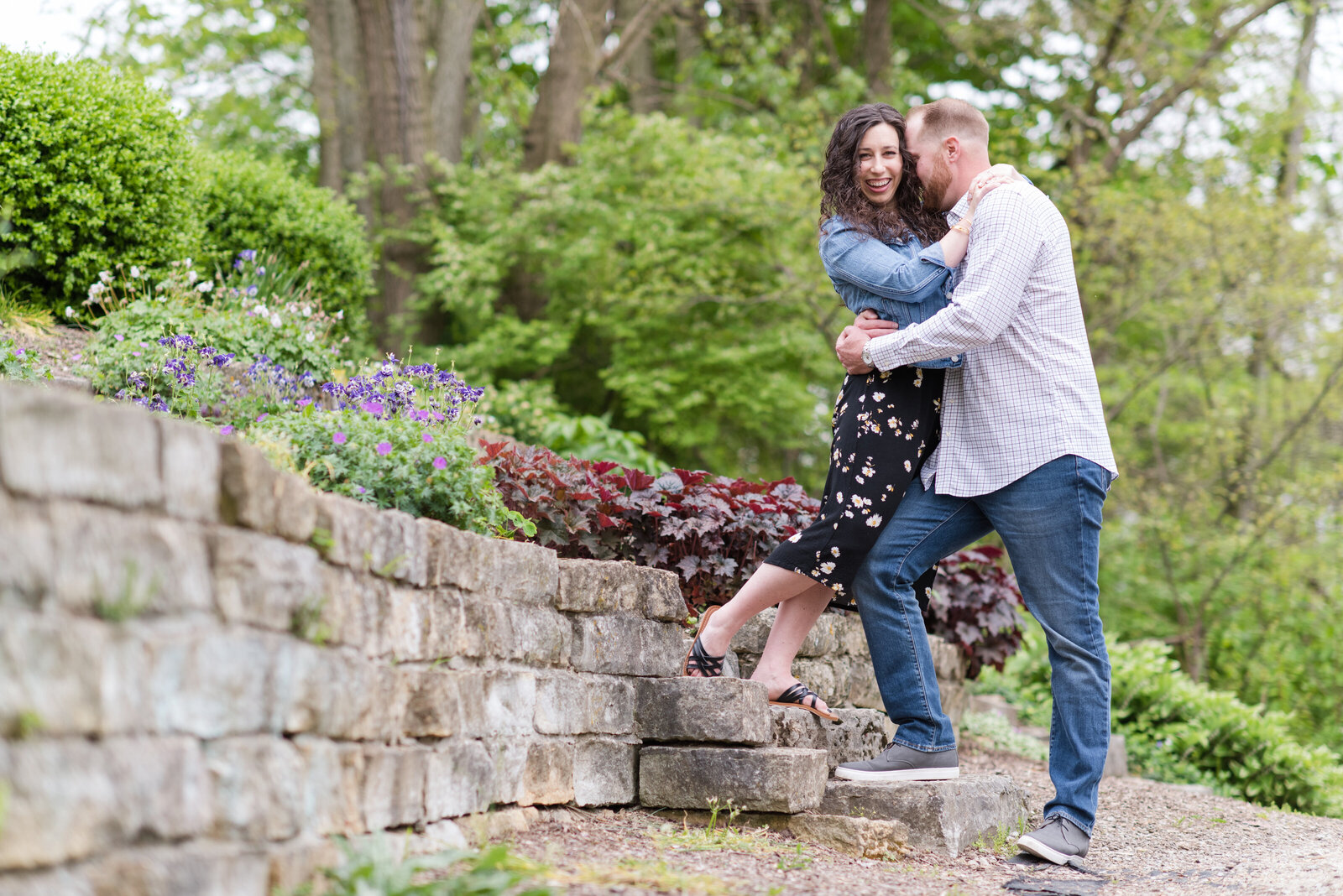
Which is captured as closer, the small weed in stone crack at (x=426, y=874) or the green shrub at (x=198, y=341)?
the small weed in stone crack at (x=426, y=874)

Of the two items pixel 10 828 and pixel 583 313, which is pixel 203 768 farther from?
pixel 583 313

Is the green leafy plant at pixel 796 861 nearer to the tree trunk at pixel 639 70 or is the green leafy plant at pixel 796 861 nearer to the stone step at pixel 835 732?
the stone step at pixel 835 732

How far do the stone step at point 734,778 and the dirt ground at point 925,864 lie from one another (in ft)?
0.26

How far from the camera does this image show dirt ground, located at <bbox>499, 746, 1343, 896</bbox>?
236 centimetres

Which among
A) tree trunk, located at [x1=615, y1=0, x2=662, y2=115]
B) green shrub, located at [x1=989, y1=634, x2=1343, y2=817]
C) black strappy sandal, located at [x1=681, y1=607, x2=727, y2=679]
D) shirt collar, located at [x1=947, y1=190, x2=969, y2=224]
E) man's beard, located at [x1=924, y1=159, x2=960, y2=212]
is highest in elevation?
tree trunk, located at [x1=615, y1=0, x2=662, y2=115]

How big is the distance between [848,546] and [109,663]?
1.97 meters

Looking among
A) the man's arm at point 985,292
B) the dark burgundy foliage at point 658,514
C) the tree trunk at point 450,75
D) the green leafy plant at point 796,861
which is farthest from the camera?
the tree trunk at point 450,75

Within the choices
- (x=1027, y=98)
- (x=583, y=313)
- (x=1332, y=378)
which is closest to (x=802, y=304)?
(x=583, y=313)

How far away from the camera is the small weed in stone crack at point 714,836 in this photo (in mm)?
2748

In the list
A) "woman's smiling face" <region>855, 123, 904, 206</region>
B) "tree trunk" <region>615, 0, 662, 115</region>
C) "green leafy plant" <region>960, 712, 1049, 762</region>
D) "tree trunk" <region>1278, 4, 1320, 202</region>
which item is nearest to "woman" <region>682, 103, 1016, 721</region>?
"woman's smiling face" <region>855, 123, 904, 206</region>

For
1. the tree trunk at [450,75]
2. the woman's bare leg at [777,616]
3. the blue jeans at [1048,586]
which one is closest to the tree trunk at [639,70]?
the tree trunk at [450,75]

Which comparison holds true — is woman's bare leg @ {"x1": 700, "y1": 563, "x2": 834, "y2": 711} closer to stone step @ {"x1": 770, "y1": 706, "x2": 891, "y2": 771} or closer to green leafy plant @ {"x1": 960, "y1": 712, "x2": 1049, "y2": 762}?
stone step @ {"x1": 770, "y1": 706, "x2": 891, "y2": 771}

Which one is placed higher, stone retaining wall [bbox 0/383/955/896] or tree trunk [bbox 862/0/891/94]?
tree trunk [bbox 862/0/891/94]

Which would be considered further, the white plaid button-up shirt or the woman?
the woman
